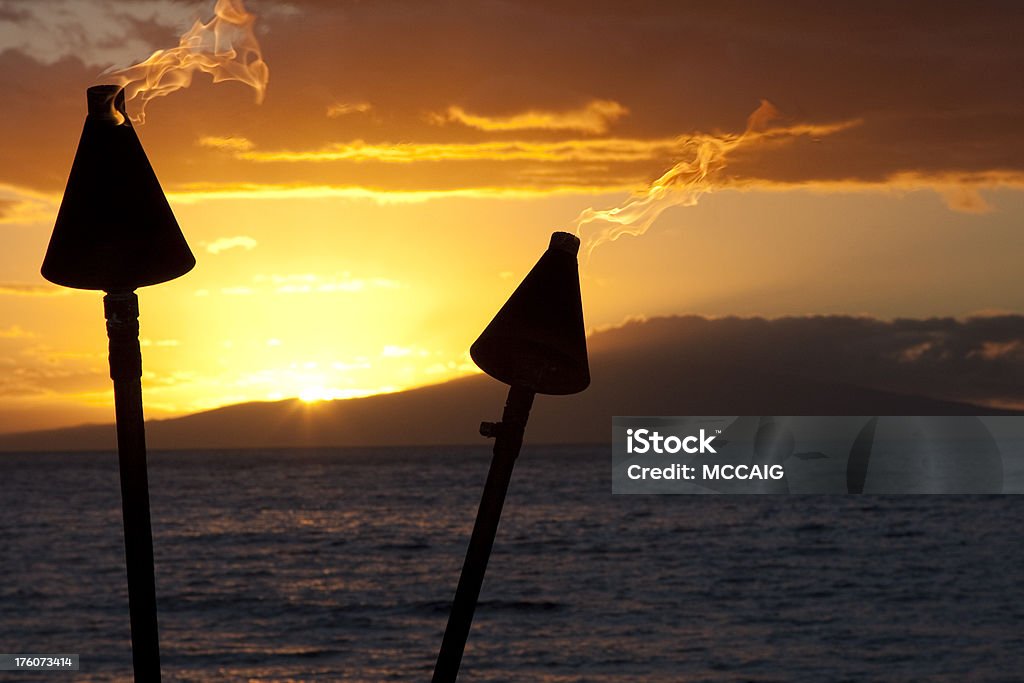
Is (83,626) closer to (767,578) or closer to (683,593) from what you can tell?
(683,593)

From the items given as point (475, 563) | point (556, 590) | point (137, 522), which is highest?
point (137, 522)

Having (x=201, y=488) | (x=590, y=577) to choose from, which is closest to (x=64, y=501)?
(x=201, y=488)

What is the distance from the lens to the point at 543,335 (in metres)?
2.55

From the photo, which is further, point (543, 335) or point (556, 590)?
point (556, 590)

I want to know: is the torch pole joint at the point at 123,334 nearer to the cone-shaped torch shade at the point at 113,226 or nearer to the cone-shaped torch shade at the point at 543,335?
the cone-shaped torch shade at the point at 113,226

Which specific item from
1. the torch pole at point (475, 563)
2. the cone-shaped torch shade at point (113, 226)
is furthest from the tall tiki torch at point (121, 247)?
the torch pole at point (475, 563)

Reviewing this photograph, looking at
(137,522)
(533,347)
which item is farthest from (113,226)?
(533,347)

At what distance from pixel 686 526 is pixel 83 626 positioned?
120ft

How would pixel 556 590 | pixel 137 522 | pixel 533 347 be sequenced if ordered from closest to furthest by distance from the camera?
pixel 137 522 < pixel 533 347 < pixel 556 590

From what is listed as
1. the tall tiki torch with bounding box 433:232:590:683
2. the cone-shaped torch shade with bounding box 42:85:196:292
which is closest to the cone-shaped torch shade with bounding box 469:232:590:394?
the tall tiki torch with bounding box 433:232:590:683

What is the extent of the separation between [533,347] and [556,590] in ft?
119

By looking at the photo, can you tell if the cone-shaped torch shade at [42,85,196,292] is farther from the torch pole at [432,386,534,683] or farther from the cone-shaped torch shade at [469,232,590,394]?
the torch pole at [432,386,534,683]

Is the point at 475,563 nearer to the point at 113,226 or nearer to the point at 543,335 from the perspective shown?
the point at 543,335

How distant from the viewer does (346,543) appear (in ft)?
179
